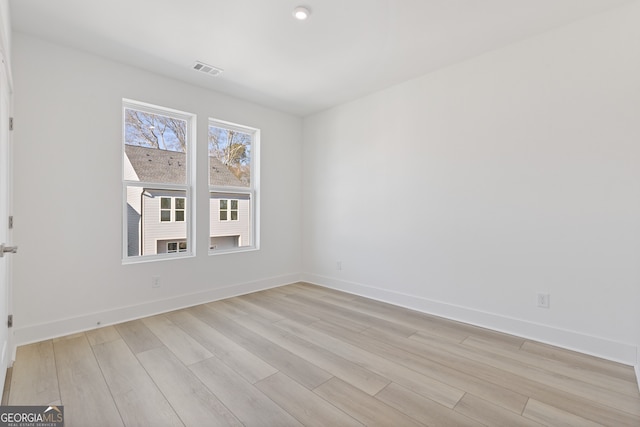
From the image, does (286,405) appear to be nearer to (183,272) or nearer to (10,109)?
(183,272)

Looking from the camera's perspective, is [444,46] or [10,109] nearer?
[10,109]

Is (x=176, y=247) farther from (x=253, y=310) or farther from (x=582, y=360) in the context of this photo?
(x=582, y=360)

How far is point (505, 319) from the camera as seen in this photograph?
2.79 m

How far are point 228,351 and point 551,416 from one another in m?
2.16

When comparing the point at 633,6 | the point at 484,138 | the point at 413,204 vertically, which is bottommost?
the point at 413,204

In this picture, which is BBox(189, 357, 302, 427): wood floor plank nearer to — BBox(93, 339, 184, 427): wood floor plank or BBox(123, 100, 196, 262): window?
BBox(93, 339, 184, 427): wood floor plank

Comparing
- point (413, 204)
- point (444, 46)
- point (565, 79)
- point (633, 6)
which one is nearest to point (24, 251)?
point (413, 204)

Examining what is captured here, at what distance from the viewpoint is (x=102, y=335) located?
269 cm

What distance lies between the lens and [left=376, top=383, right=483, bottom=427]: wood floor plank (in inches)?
62.8

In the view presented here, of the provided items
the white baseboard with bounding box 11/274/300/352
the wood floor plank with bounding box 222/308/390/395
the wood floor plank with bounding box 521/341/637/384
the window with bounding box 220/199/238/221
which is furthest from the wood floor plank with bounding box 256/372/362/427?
the window with bounding box 220/199/238/221

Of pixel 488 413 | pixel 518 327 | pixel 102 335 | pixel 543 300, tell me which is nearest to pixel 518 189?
pixel 543 300

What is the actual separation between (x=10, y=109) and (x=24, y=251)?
1158 millimetres

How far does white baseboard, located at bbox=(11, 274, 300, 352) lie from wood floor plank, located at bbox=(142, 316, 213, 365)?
0.50ft
